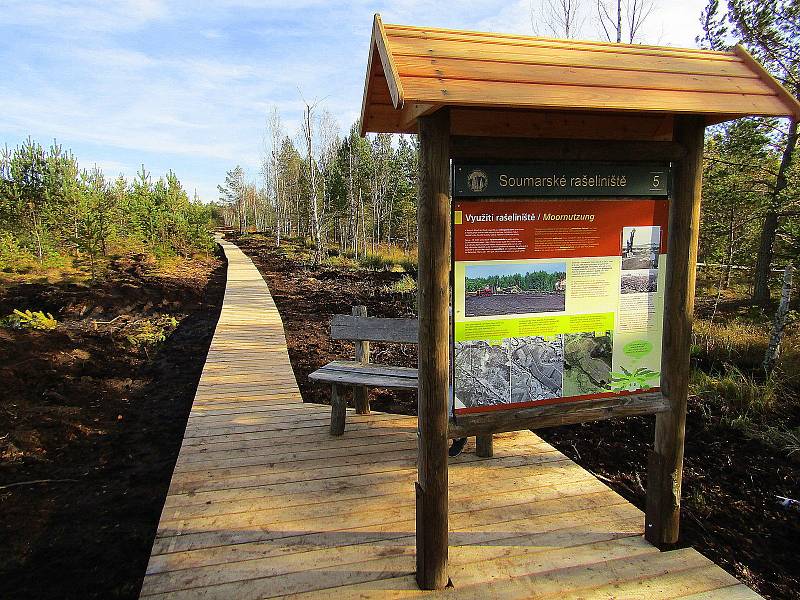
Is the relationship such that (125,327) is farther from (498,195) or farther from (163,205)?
(163,205)

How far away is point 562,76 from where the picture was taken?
6.69 feet

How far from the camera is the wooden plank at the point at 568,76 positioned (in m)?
1.89

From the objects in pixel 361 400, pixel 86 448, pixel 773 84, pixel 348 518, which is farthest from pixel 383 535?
pixel 773 84

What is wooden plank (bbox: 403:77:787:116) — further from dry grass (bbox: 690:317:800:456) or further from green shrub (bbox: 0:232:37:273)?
green shrub (bbox: 0:232:37:273)

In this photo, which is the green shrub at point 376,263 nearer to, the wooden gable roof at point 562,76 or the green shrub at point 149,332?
the green shrub at point 149,332

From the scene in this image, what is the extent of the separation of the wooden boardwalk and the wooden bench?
159mm

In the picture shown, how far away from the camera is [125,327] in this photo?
8.30m

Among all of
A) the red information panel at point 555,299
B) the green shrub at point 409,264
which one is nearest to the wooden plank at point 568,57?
the red information panel at point 555,299

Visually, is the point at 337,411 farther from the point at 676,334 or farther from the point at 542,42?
the point at 542,42

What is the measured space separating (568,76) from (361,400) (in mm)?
3140

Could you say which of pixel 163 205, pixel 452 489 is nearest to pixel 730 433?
pixel 452 489

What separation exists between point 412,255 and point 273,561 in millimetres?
18396

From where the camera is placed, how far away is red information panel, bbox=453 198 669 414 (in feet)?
7.25

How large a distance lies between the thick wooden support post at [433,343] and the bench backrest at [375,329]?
1956mm
